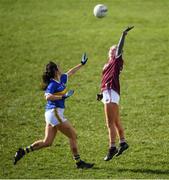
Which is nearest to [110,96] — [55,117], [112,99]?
[112,99]

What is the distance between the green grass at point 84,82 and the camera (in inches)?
505

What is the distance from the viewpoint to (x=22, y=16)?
3133 cm

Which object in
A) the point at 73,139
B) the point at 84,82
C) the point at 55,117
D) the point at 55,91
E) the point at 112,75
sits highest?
the point at 112,75

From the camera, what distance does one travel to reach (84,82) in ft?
66.5

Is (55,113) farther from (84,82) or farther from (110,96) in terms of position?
(84,82)

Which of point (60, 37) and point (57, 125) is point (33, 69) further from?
point (57, 125)

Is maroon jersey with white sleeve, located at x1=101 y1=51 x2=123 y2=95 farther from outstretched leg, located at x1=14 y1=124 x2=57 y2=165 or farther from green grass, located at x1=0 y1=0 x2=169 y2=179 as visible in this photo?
green grass, located at x1=0 y1=0 x2=169 y2=179

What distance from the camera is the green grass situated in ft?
42.1

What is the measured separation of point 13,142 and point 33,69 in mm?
7994

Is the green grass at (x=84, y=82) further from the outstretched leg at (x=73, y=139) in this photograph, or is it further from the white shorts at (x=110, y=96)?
the white shorts at (x=110, y=96)

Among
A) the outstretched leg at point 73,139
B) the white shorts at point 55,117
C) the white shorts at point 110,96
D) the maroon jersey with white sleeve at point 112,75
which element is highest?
the maroon jersey with white sleeve at point 112,75

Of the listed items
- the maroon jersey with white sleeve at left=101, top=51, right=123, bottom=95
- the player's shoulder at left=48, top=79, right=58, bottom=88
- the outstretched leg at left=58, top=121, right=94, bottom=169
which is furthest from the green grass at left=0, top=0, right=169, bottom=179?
the player's shoulder at left=48, top=79, right=58, bottom=88

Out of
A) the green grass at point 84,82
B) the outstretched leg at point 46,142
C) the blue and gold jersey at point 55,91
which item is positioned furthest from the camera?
the green grass at point 84,82

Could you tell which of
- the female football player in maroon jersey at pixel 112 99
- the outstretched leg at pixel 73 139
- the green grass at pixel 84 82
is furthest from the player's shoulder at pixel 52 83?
the green grass at pixel 84 82
